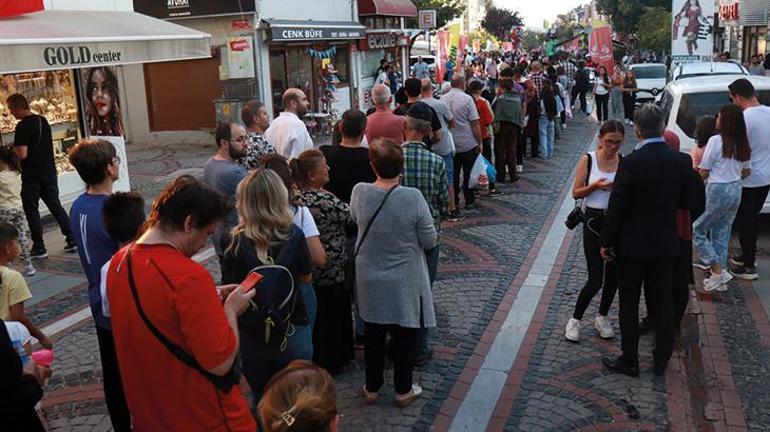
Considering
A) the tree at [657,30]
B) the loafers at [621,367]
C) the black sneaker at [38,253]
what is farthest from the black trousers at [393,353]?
the tree at [657,30]

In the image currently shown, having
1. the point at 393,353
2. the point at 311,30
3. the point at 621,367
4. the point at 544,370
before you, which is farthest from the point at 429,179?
the point at 311,30

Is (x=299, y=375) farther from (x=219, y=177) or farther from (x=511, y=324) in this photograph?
(x=511, y=324)

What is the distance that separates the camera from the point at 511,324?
6.02 meters

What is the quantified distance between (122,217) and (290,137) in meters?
3.41

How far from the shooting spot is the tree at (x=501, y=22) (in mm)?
65062

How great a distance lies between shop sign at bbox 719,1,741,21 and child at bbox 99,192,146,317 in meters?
27.6

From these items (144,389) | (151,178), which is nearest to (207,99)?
(151,178)

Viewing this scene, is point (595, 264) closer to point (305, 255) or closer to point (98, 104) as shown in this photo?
point (305, 255)

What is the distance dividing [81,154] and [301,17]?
15097 millimetres

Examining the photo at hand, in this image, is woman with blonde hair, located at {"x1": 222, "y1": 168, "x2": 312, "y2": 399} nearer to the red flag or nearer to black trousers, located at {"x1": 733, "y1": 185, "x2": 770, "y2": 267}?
black trousers, located at {"x1": 733, "y1": 185, "x2": 770, "y2": 267}

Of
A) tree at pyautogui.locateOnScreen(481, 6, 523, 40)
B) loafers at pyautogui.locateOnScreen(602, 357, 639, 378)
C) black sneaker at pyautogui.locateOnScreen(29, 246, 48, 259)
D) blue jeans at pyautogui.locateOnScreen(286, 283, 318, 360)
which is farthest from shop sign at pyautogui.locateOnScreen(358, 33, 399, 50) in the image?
tree at pyautogui.locateOnScreen(481, 6, 523, 40)

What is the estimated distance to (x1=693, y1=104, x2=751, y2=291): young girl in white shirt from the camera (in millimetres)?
6266

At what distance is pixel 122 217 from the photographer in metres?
3.38

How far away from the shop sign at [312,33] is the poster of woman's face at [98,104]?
222 inches
